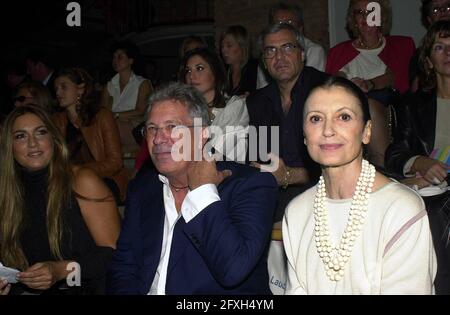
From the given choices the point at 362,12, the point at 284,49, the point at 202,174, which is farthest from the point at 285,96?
the point at 202,174

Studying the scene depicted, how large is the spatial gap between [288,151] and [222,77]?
2.53 ft

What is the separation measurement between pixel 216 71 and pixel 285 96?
53 cm

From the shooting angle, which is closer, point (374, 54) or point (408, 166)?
point (408, 166)

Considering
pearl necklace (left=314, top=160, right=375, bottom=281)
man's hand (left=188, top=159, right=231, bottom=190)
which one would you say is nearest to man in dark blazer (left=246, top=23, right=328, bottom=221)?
man's hand (left=188, top=159, right=231, bottom=190)

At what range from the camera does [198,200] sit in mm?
2344

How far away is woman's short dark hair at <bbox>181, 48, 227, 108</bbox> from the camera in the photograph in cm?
405

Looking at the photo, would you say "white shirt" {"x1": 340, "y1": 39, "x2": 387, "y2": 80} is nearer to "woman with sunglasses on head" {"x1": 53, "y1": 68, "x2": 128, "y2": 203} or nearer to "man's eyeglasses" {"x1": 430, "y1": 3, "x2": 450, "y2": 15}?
"man's eyeglasses" {"x1": 430, "y1": 3, "x2": 450, "y2": 15}

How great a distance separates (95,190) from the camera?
10.3 ft

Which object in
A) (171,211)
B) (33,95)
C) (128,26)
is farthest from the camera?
(128,26)

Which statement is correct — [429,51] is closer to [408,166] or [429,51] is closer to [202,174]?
[408,166]

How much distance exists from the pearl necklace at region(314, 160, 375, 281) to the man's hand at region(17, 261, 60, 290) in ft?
4.77

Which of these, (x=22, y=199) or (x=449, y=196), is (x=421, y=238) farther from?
(x=22, y=199)

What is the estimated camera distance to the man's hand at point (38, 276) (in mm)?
2861

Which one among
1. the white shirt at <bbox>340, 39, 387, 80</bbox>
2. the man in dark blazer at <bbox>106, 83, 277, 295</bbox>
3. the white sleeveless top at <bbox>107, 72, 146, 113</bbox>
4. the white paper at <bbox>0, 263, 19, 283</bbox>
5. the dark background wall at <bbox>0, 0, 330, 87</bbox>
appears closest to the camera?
the man in dark blazer at <bbox>106, 83, 277, 295</bbox>
